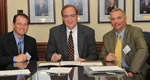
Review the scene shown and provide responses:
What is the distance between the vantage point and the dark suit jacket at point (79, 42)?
3.44 m

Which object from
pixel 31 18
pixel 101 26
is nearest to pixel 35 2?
pixel 31 18

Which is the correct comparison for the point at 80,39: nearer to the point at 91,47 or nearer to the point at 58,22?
the point at 91,47

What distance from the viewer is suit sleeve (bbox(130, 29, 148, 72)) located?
2.77 m

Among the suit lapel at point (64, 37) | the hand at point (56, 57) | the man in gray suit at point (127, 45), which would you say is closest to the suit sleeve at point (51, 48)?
the suit lapel at point (64, 37)

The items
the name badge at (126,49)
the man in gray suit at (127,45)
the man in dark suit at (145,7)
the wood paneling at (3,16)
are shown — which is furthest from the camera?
the wood paneling at (3,16)

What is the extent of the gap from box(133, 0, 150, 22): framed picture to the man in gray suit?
1.02m

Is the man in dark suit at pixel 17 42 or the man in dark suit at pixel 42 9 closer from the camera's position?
the man in dark suit at pixel 17 42

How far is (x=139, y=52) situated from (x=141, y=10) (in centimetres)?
169

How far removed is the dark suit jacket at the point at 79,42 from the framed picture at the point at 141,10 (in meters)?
1.32

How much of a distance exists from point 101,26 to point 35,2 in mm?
1540

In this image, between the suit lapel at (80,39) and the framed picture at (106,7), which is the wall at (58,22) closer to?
the framed picture at (106,7)

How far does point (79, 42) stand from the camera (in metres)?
3.50

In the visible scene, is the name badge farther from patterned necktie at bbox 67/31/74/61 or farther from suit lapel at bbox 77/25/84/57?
patterned necktie at bbox 67/31/74/61

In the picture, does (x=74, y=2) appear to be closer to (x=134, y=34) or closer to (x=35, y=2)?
(x=35, y=2)
